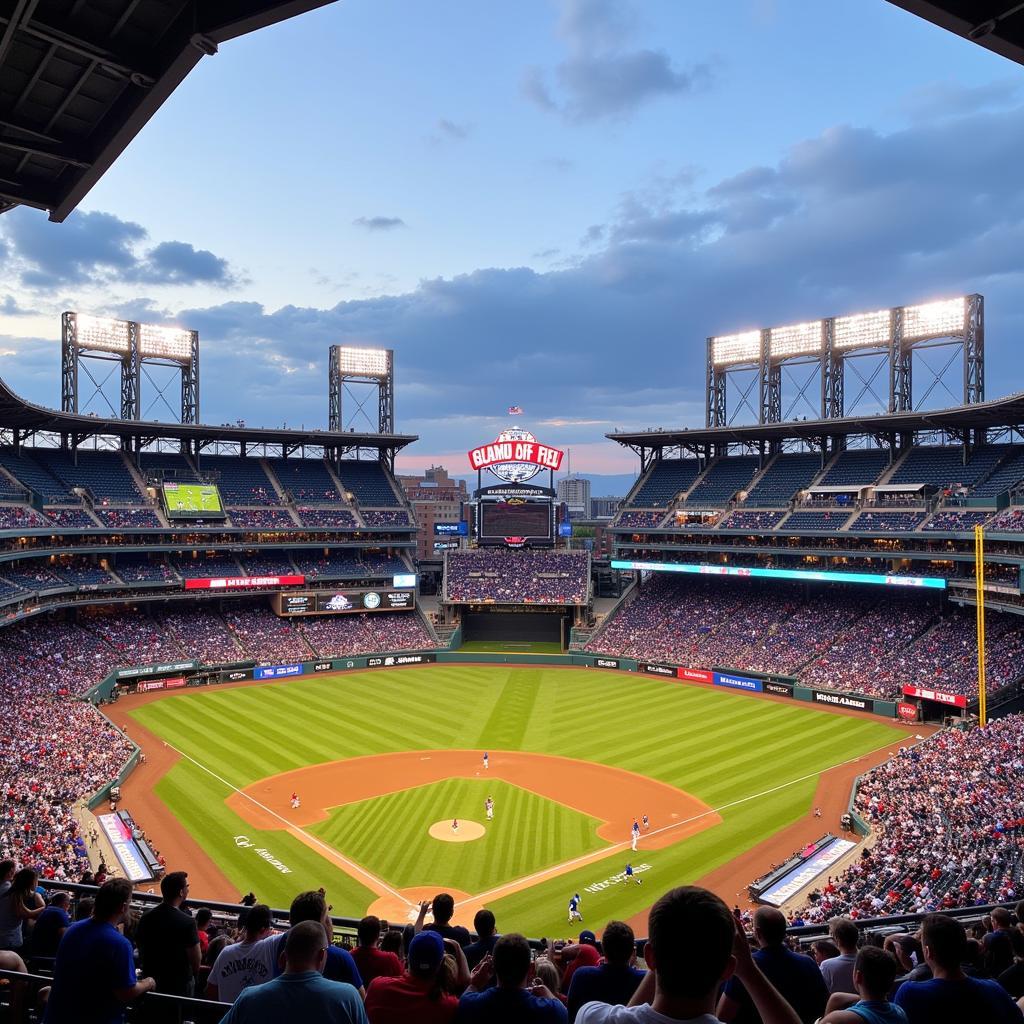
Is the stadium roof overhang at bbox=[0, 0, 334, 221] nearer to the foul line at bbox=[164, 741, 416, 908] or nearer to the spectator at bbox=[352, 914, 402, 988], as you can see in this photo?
the spectator at bbox=[352, 914, 402, 988]

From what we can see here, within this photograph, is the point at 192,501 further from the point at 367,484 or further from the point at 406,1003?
the point at 406,1003

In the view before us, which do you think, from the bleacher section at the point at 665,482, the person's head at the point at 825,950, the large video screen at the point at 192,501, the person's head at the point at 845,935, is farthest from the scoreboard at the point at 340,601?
the person's head at the point at 845,935

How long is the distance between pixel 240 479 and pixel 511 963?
76.5 metres

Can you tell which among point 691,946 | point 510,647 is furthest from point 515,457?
point 691,946

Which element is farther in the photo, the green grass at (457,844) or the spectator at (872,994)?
the green grass at (457,844)

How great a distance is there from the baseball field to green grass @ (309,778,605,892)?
3.9 inches

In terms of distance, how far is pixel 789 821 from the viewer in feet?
107

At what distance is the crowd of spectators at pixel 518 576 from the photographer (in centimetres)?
7400

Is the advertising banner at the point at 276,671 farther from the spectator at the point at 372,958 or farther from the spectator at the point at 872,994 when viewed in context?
the spectator at the point at 872,994

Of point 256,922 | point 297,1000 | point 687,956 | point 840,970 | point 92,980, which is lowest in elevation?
point 840,970

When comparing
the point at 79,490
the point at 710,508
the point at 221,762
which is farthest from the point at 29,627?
the point at 710,508

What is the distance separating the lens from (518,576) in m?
76.4

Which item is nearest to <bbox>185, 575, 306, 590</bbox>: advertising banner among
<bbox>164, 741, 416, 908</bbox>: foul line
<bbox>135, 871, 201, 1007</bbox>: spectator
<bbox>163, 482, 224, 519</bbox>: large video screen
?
<bbox>163, 482, 224, 519</bbox>: large video screen

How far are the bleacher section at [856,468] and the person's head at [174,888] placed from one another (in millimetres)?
65983
